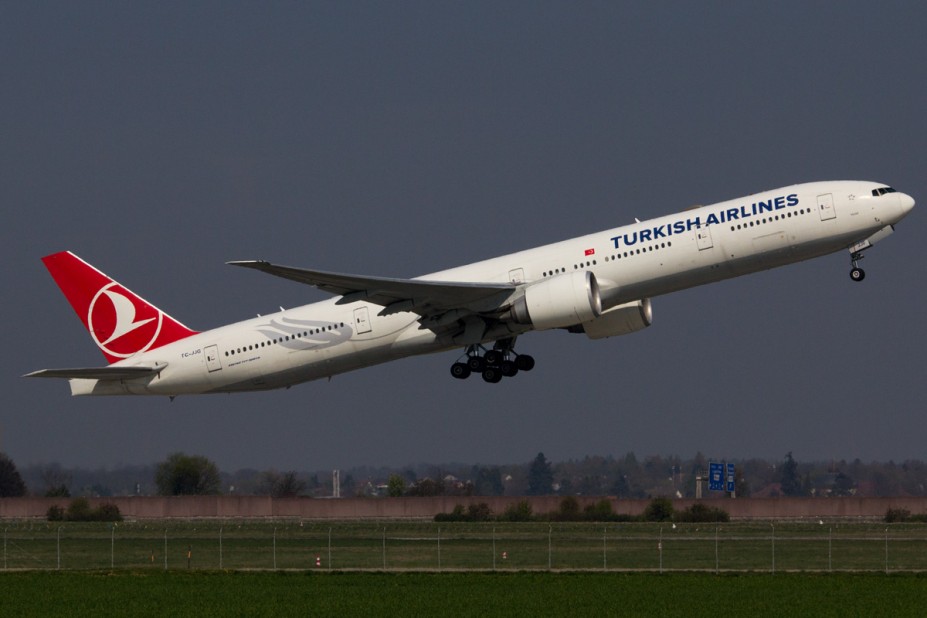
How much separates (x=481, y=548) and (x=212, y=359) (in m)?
12.0

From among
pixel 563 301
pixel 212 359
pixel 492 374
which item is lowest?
pixel 492 374

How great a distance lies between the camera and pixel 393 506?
77375 millimetres

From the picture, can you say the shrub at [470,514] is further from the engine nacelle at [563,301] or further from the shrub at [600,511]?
the engine nacelle at [563,301]

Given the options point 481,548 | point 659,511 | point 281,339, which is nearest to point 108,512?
point 659,511

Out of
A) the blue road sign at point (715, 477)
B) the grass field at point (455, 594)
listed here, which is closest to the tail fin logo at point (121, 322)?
the grass field at point (455, 594)

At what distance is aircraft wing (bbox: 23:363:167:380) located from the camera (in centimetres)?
4994

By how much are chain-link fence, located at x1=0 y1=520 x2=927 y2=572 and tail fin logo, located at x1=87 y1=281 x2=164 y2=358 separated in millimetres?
7277

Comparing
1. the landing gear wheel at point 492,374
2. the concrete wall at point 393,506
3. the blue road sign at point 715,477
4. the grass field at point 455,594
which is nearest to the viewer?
the grass field at point 455,594

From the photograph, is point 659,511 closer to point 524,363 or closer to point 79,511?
point 524,363

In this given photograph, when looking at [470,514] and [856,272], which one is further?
[470,514]

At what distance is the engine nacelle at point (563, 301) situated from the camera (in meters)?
43.9

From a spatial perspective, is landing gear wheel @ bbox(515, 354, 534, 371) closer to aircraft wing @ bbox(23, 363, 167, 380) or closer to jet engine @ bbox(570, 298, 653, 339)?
jet engine @ bbox(570, 298, 653, 339)

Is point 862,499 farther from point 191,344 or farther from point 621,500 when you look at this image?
point 191,344

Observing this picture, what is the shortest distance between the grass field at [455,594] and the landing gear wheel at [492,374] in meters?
7.65
